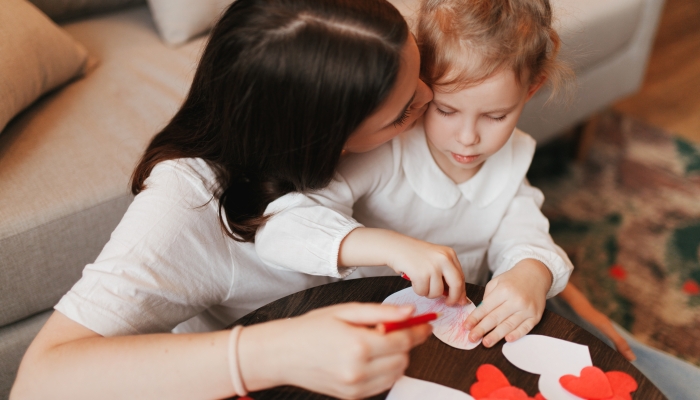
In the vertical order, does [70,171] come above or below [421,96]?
below

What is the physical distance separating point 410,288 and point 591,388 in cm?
24

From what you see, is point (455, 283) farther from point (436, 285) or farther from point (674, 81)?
point (674, 81)

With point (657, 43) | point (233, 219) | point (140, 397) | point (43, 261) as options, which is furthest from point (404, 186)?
point (657, 43)

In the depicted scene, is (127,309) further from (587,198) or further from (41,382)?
(587,198)

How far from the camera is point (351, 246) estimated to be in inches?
27.5

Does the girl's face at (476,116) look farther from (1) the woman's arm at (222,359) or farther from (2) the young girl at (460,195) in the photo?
(1) the woman's arm at (222,359)

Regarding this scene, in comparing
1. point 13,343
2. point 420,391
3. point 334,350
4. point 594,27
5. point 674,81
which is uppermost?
point 334,350

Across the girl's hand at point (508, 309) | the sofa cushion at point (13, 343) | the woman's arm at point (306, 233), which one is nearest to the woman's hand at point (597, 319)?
the girl's hand at point (508, 309)

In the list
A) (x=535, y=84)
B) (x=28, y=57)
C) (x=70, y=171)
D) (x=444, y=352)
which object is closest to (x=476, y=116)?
(x=535, y=84)

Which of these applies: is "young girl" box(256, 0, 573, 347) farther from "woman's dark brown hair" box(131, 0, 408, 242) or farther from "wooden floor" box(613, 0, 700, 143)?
"wooden floor" box(613, 0, 700, 143)

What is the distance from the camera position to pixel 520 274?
0.75m

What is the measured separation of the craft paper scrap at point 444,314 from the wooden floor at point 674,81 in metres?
1.81

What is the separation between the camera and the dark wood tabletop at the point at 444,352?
0.61 metres

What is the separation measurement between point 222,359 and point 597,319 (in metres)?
0.69
